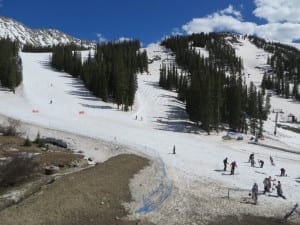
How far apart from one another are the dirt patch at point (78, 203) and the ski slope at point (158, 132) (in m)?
4.50

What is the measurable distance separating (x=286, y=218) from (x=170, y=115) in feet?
204

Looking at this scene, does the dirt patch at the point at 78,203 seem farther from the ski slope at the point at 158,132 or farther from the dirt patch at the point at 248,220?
the dirt patch at the point at 248,220

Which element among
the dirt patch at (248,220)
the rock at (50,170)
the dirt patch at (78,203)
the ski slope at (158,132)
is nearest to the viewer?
the dirt patch at (78,203)

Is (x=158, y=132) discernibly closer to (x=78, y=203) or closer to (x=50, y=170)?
(x=50, y=170)

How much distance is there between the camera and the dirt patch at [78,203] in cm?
2256

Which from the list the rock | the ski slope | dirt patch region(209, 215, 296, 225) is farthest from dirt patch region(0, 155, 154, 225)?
dirt patch region(209, 215, 296, 225)

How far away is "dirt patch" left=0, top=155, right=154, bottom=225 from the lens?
22.6 metres

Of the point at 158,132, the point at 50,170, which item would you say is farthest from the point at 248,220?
the point at 158,132

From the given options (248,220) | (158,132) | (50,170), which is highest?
(50,170)

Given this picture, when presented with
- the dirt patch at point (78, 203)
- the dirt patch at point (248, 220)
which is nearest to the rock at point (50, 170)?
the dirt patch at point (78, 203)

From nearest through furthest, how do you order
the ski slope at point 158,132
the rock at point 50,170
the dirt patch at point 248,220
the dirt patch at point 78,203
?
the dirt patch at point 78,203, the dirt patch at point 248,220, the rock at point 50,170, the ski slope at point 158,132

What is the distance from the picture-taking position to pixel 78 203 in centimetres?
2523

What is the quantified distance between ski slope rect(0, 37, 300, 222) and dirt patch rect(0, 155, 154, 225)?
450 centimetres

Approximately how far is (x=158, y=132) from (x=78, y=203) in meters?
41.9
